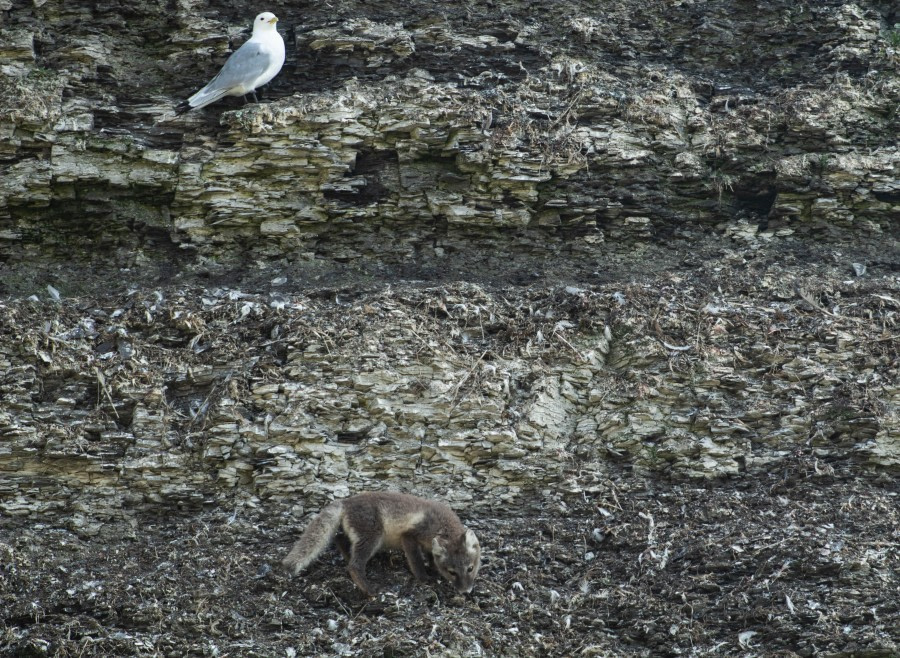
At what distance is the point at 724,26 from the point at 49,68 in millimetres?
7660

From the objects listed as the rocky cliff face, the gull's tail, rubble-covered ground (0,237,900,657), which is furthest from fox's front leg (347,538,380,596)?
the gull's tail

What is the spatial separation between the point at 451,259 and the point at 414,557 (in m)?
3.83

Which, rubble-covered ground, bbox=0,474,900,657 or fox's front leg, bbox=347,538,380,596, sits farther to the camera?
fox's front leg, bbox=347,538,380,596

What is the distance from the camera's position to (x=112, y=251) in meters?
9.85

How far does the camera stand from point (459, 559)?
6773mm

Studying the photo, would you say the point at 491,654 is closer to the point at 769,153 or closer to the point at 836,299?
the point at 836,299

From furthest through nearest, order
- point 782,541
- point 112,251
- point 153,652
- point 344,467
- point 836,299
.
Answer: point 112,251, point 836,299, point 344,467, point 782,541, point 153,652

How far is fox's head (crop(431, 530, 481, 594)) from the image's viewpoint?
6.75 m

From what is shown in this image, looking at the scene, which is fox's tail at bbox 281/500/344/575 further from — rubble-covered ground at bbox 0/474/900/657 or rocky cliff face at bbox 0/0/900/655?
rocky cliff face at bbox 0/0/900/655

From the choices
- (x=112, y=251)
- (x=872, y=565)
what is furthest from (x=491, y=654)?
(x=112, y=251)

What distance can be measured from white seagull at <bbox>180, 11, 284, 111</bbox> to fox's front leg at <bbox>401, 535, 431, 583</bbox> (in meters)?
5.29

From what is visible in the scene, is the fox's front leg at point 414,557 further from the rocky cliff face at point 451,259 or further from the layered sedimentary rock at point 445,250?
the layered sedimentary rock at point 445,250

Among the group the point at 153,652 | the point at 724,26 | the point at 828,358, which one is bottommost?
the point at 153,652

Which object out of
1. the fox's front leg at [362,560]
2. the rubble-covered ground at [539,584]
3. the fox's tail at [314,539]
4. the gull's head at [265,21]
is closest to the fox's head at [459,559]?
the rubble-covered ground at [539,584]
